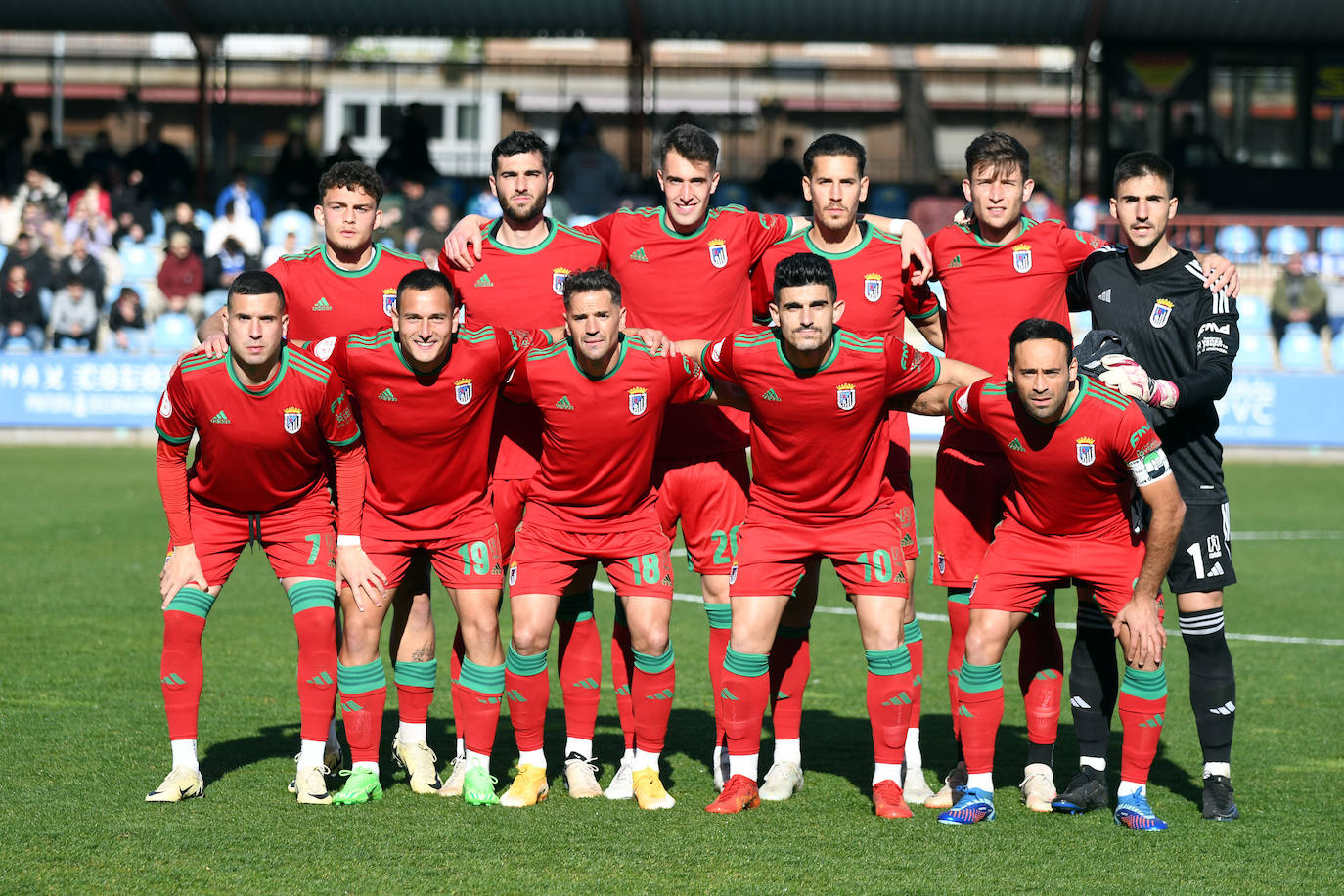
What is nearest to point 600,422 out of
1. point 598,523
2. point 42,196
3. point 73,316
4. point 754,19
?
point 598,523

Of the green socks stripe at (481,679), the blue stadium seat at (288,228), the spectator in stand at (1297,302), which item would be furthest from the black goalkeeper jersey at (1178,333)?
the blue stadium seat at (288,228)

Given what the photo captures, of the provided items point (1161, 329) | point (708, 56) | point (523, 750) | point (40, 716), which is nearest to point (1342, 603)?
point (1161, 329)

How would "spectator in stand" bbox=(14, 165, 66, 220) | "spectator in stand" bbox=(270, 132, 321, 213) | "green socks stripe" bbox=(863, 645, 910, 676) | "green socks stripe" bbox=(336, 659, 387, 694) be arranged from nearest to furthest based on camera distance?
"green socks stripe" bbox=(863, 645, 910, 676), "green socks stripe" bbox=(336, 659, 387, 694), "spectator in stand" bbox=(14, 165, 66, 220), "spectator in stand" bbox=(270, 132, 321, 213)

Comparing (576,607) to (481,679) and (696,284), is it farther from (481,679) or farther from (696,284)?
(696,284)

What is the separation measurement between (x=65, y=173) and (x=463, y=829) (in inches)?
878

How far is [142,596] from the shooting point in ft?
A: 32.7

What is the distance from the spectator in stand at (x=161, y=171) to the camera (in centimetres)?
2461

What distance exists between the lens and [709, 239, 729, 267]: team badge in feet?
20.6

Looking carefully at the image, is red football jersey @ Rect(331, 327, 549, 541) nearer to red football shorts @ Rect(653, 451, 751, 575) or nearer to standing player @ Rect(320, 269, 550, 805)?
standing player @ Rect(320, 269, 550, 805)

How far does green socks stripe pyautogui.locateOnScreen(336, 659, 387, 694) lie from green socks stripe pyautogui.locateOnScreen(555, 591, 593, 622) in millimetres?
764

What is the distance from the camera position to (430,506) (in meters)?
5.90

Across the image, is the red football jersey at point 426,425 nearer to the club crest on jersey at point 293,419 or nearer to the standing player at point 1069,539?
the club crest on jersey at point 293,419

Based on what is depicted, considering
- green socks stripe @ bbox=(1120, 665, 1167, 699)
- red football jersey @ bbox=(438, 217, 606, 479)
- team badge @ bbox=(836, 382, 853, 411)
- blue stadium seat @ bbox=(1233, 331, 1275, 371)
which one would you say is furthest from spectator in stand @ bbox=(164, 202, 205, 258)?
green socks stripe @ bbox=(1120, 665, 1167, 699)

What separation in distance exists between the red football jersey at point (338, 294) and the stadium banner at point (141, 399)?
42.4 ft
